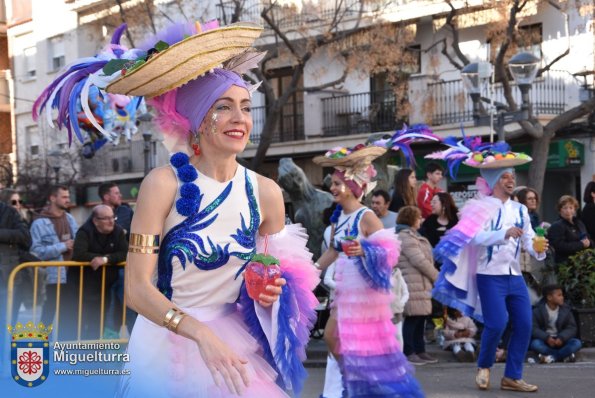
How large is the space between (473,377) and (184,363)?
6.62 meters

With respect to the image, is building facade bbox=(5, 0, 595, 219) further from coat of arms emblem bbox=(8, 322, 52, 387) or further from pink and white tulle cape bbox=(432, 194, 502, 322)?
coat of arms emblem bbox=(8, 322, 52, 387)

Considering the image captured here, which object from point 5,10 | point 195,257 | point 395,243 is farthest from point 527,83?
point 5,10

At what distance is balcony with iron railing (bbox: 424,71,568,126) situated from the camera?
25891 millimetres

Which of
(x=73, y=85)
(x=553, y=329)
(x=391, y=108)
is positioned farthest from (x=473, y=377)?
→ (x=391, y=108)

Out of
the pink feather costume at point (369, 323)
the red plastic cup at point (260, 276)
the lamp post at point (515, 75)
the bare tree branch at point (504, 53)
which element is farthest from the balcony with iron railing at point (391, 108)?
the red plastic cup at point (260, 276)

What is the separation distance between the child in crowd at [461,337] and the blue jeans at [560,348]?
2.21ft

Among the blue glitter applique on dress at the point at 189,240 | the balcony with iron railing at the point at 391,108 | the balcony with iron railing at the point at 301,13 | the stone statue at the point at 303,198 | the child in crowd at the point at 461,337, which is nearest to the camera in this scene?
the blue glitter applique on dress at the point at 189,240

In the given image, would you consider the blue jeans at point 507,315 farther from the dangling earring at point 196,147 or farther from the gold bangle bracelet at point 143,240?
the gold bangle bracelet at point 143,240

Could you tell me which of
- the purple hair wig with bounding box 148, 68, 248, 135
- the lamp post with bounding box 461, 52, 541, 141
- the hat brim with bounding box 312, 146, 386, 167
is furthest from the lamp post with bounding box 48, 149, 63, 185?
the purple hair wig with bounding box 148, 68, 248, 135

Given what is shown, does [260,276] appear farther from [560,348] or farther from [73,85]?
[560,348]

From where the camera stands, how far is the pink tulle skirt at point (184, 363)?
385 centimetres

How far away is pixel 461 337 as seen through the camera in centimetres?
1152

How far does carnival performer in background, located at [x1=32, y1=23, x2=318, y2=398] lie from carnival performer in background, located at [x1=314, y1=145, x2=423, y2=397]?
13.1ft

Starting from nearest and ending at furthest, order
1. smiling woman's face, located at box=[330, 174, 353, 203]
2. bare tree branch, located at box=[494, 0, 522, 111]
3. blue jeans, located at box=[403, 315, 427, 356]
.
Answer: smiling woman's face, located at box=[330, 174, 353, 203] < blue jeans, located at box=[403, 315, 427, 356] < bare tree branch, located at box=[494, 0, 522, 111]
